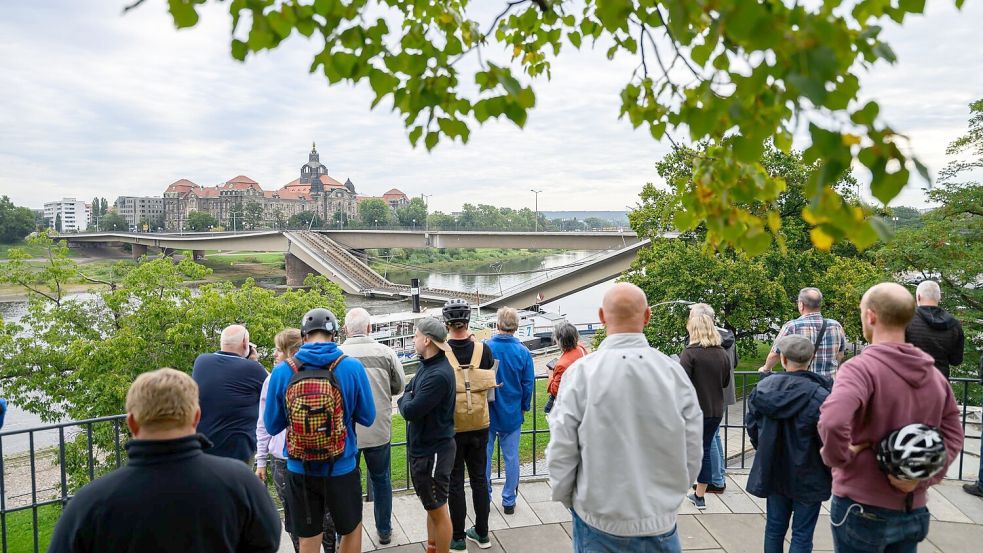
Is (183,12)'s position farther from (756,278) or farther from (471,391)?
(756,278)

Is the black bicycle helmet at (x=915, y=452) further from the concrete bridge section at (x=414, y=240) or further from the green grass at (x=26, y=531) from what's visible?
the concrete bridge section at (x=414, y=240)

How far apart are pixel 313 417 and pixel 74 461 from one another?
40.6 ft

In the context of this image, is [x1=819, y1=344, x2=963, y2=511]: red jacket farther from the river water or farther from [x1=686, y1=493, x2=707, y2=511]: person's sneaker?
the river water

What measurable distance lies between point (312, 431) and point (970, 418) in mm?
7402

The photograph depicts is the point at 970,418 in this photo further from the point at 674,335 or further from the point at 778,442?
the point at 674,335

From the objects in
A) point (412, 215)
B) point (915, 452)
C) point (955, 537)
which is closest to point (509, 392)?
point (915, 452)

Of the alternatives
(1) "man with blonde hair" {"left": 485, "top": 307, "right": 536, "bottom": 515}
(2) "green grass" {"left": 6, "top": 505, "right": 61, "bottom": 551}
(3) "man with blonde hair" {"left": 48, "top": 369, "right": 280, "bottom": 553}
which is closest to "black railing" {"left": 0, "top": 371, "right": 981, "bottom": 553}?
(2) "green grass" {"left": 6, "top": 505, "right": 61, "bottom": 551}

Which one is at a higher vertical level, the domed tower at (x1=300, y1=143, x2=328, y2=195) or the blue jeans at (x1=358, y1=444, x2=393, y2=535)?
the domed tower at (x1=300, y1=143, x2=328, y2=195)

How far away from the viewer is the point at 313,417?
377 centimetres

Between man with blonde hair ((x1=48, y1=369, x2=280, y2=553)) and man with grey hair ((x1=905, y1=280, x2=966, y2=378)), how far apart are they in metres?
5.18

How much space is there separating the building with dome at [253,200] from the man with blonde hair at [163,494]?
142289mm

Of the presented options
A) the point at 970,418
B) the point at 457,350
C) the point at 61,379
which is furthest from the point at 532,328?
the point at 457,350

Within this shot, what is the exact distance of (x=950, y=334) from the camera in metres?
5.33

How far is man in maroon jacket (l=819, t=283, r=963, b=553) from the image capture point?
10.0ft
